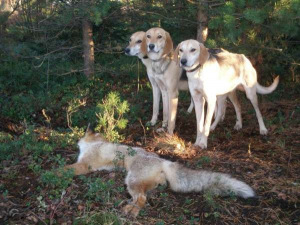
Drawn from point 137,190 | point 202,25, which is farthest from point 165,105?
point 137,190

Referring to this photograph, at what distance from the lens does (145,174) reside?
4410 mm

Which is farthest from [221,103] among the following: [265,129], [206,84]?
[206,84]

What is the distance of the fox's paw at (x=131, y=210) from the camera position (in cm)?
395

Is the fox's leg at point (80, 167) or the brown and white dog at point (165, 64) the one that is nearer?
the fox's leg at point (80, 167)

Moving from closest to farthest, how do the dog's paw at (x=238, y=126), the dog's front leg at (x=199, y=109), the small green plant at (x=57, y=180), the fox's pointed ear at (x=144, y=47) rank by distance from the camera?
the small green plant at (x=57, y=180) < the dog's front leg at (x=199, y=109) < the fox's pointed ear at (x=144, y=47) < the dog's paw at (x=238, y=126)

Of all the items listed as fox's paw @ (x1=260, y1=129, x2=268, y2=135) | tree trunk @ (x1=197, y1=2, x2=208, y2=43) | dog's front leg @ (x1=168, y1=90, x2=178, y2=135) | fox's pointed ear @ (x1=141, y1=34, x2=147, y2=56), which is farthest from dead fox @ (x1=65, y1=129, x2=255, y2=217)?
tree trunk @ (x1=197, y1=2, x2=208, y2=43)

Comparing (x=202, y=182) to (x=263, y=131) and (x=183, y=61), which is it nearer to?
(x=183, y=61)

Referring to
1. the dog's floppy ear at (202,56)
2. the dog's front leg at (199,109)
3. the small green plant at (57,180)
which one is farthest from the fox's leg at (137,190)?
the dog's floppy ear at (202,56)

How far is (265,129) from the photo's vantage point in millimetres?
7113

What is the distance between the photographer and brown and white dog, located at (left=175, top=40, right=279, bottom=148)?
20.0 feet

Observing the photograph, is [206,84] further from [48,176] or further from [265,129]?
[48,176]

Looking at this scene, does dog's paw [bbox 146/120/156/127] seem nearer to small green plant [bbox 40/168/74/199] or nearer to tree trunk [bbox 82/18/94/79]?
small green plant [bbox 40/168/74/199]

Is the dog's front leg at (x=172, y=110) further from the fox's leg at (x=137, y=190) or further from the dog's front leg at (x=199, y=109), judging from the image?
the fox's leg at (x=137, y=190)

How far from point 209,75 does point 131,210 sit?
2.97m
